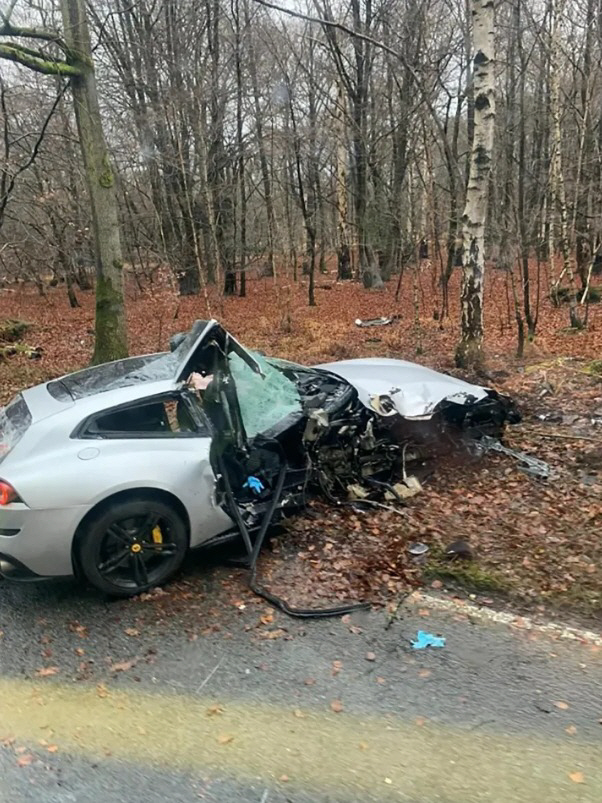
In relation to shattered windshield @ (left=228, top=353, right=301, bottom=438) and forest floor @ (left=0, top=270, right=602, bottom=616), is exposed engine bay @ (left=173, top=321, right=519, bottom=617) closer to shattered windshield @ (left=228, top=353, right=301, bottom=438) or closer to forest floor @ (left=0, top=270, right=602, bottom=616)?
shattered windshield @ (left=228, top=353, right=301, bottom=438)

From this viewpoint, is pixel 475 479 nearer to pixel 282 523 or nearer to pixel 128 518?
pixel 282 523

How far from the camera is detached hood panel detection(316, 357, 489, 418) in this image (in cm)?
561

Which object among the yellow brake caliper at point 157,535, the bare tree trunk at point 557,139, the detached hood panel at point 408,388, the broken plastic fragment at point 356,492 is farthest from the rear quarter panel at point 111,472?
the bare tree trunk at point 557,139

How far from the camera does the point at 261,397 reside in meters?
5.04

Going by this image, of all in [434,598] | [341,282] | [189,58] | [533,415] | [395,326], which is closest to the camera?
[434,598]

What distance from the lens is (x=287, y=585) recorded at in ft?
13.8

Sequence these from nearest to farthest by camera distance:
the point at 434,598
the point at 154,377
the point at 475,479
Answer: the point at 434,598, the point at 154,377, the point at 475,479

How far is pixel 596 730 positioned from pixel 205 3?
22.5m

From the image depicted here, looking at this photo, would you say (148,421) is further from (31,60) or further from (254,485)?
(31,60)

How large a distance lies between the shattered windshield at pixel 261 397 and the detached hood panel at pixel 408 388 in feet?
2.56

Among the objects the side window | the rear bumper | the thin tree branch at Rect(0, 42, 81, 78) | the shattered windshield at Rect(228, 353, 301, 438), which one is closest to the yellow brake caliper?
the rear bumper

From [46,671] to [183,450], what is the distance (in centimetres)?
161

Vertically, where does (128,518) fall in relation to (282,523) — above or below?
above

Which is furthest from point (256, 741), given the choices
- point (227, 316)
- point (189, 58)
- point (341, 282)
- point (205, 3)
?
point (341, 282)
